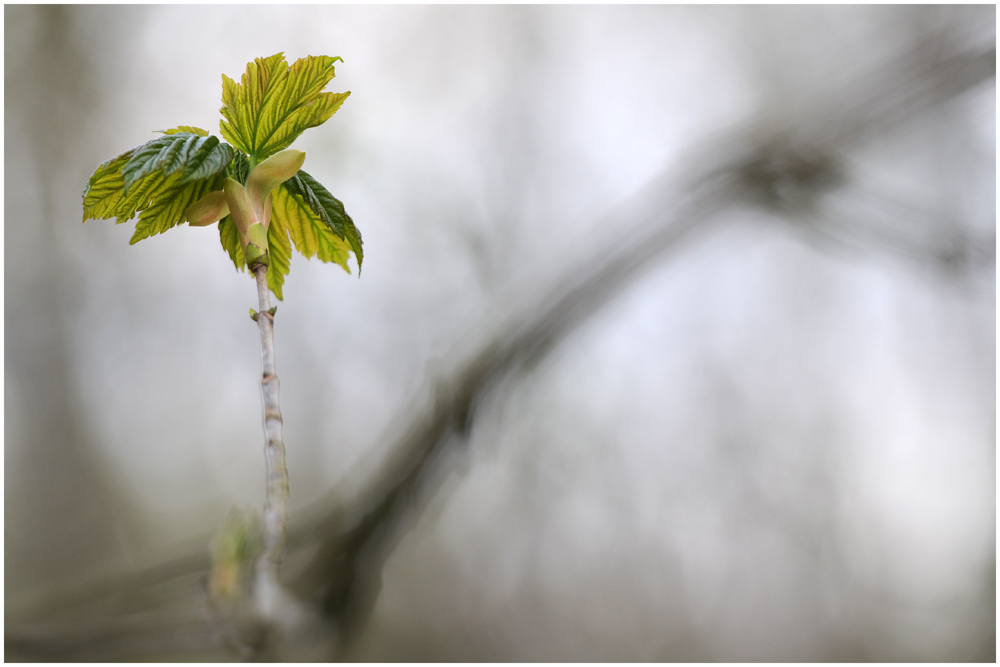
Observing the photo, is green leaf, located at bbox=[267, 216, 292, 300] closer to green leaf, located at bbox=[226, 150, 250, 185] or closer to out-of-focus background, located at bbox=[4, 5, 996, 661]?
green leaf, located at bbox=[226, 150, 250, 185]

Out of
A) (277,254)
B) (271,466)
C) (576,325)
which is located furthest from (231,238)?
(576,325)

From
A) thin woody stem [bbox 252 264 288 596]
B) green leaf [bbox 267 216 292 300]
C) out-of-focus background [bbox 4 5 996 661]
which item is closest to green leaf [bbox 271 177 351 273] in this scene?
green leaf [bbox 267 216 292 300]

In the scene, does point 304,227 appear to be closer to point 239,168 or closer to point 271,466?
point 239,168

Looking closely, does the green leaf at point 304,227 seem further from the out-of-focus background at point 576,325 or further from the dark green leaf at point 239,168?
the out-of-focus background at point 576,325

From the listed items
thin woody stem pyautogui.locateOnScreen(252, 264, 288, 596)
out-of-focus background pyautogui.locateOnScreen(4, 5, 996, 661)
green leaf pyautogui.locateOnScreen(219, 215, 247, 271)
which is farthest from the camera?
out-of-focus background pyautogui.locateOnScreen(4, 5, 996, 661)

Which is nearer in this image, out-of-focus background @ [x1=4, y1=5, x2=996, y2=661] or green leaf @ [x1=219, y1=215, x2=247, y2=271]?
green leaf @ [x1=219, y1=215, x2=247, y2=271]

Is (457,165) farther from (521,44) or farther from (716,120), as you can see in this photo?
(716,120)
